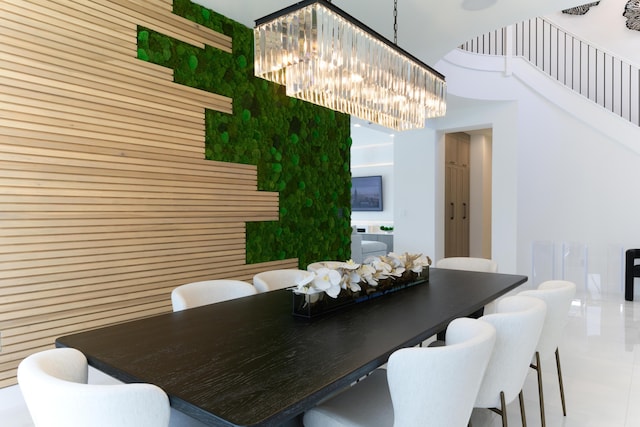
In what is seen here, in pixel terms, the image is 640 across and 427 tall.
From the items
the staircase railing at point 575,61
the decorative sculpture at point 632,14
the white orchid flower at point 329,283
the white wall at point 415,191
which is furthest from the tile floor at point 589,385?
the decorative sculpture at point 632,14

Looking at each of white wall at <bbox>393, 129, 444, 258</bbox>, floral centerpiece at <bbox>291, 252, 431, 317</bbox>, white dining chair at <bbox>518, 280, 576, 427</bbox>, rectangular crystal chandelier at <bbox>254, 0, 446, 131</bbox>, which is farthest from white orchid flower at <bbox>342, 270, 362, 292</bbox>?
white wall at <bbox>393, 129, 444, 258</bbox>

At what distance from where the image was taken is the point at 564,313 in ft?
7.54

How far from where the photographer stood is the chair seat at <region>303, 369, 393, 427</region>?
1493 mm

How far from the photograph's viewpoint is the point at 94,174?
9.24 ft

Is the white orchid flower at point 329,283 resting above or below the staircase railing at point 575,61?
below

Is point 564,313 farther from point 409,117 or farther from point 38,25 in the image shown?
point 38,25

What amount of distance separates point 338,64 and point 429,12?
1.82m

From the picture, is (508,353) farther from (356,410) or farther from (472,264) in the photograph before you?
(472,264)

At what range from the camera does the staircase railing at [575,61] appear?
6.40 m

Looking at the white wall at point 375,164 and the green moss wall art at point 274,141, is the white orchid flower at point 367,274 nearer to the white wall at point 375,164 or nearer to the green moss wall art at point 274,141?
the green moss wall art at point 274,141

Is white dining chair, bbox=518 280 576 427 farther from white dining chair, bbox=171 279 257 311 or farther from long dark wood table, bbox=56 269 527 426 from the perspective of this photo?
white dining chair, bbox=171 279 257 311

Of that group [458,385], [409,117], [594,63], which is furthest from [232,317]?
[594,63]

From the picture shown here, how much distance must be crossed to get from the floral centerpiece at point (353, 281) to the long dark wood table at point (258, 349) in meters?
0.06

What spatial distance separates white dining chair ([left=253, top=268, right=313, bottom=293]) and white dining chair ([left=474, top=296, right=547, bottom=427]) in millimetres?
1318
